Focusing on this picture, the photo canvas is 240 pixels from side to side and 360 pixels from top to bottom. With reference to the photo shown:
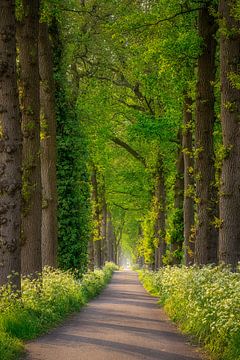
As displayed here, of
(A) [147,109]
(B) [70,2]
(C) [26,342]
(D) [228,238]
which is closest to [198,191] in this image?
(D) [228,238]

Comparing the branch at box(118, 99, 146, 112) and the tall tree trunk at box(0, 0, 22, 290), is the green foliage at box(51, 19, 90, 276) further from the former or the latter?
the tall tree trunk at box(0, 0, 22, 290)

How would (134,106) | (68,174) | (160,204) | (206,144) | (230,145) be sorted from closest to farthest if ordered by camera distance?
(230,145) < (206,144) < (68,174) < (134,106) < (160,204)

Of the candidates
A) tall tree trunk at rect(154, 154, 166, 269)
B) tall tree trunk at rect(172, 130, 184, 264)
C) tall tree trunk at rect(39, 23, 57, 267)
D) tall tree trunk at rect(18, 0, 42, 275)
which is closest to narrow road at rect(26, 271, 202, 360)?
tall tree trunk at rect(18, 0, 42, 275)

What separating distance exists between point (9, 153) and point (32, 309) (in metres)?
3.77

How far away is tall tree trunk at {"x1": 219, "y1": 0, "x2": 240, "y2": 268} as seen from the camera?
15.4 m

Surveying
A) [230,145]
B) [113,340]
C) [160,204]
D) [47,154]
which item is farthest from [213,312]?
[160,204]

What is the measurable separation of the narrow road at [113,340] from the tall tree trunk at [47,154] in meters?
3.34

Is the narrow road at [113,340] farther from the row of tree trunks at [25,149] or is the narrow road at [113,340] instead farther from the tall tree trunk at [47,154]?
the tall tree trunk at [47,154]

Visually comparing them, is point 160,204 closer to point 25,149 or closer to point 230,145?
point 25,149

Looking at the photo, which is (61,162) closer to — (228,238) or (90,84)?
(90,84)

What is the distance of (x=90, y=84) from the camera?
29.0 meters

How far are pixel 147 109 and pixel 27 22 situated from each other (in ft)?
59.5

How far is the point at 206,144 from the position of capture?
19.0 metres

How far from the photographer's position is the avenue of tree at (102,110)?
13.0 metres
